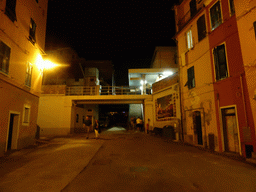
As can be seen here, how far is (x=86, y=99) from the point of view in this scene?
19.9 m

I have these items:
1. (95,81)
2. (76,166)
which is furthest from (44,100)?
(76,166)

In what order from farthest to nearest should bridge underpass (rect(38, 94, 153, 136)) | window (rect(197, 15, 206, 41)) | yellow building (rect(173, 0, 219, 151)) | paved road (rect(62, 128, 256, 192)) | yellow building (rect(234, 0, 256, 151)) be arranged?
1. bridge underpass (rect(38, 94, 153, 136))
2. window (rect(197, 15, 206, 41))
3. yellow building (rect(173, 0, 219, 151))
4. yellow building (rect(234, 0, 256, 151))
5. paved road (rect(62, 128, 256, 192))

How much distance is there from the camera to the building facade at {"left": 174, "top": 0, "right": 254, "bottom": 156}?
26.1ft

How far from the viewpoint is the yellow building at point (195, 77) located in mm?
9984

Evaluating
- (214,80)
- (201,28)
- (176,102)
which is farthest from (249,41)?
(176,102)

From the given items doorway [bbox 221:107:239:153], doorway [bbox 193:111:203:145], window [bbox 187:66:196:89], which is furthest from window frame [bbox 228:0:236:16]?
doorway [bbox 193:111:203:145]

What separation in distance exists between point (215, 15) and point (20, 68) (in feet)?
37.4

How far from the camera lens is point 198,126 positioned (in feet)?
36.3

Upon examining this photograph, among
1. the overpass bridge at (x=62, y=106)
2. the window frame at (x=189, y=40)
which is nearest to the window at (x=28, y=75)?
the overpass bridge at (x=62, y=106)

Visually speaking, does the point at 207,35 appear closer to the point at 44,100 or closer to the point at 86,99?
the point at 86,99

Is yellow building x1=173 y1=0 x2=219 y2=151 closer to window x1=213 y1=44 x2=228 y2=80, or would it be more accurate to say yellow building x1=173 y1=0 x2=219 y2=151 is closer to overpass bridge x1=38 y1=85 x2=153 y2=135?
window x1=213 y1=44 x2=228 y2=80

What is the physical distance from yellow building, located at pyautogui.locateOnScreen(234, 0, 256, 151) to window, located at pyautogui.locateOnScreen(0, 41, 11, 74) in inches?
425

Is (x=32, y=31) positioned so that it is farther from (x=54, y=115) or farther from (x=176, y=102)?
(x=176, y=102)

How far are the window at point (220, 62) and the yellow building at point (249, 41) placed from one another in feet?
5.00
